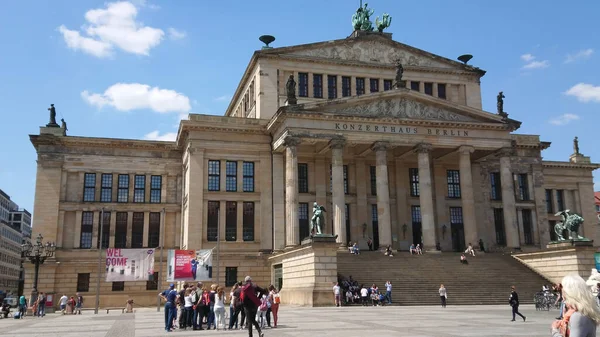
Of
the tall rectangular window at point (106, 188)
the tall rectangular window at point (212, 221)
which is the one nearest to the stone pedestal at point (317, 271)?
the tall rectangular window at point (212, 221)

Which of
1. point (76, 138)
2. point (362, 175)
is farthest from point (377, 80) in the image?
point (76, 138)

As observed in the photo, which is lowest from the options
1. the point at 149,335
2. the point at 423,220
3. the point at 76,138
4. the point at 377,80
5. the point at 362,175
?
the point at 149,335

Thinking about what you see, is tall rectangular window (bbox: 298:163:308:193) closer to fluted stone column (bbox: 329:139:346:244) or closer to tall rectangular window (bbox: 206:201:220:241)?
fluted stone column (bbox: 329:139:346:244)

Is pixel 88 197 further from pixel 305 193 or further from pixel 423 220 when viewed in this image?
pixel 423 220

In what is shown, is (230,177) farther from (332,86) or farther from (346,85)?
(346,85)

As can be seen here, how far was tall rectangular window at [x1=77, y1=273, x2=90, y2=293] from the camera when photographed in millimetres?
51281

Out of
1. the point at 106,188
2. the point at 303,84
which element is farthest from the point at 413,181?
the point at 106,188

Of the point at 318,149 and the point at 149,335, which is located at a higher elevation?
the point at 318,149

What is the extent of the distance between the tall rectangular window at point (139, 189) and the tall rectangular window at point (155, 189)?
77 cm

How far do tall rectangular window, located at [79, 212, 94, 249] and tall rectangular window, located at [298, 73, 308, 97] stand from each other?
77.2 feet

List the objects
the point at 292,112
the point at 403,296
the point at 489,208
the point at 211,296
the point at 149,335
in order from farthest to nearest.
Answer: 1. the point at 489,208
2. the point at 292,112
3. the point at 403,296
4. the point at 211,296
5. the point at 149,335

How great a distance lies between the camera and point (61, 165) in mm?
53062

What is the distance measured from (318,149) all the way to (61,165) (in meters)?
24.7

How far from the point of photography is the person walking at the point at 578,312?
18.2 feet
